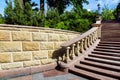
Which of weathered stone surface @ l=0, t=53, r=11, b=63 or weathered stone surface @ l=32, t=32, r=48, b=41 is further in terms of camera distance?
weathered stone surface @ l=32, t=32, r=48, b=41

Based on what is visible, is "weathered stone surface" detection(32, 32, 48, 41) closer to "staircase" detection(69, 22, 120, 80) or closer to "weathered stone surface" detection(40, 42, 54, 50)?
"weathered stone surface" detection(40, 42, 54, 50)

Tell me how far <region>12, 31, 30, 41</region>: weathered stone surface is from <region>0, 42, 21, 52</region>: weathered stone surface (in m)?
0.17

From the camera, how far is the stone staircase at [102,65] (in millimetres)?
4927

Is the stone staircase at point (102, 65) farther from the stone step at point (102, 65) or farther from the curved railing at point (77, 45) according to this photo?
the curved railing at point (77, 45)

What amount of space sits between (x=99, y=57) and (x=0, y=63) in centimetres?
367

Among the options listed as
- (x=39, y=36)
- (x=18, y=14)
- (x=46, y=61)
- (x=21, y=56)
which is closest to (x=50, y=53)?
(x=46, y=61)

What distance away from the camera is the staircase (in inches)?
195

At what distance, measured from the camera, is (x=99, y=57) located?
245 inches

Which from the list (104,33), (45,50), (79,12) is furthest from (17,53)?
(79,12)

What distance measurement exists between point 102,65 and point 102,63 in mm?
249

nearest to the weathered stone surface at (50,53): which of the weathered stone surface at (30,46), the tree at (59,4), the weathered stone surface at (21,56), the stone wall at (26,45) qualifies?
the stone wall at (26,45)

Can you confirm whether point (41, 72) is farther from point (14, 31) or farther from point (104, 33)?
point (104, 33)

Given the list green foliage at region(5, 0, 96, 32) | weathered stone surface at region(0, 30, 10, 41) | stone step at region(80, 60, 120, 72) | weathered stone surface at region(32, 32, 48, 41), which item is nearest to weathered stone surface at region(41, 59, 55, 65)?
weathered stone surface at region(32, 32, 48, 41)

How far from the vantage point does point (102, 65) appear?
17.9 feet
